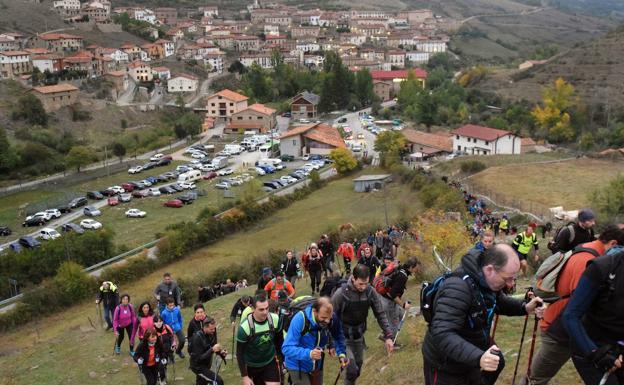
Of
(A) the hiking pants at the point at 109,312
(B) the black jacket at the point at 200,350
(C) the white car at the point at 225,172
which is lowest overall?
(C) the white car at the point at 225,172

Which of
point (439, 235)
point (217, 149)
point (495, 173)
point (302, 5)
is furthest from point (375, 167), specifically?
point (302, 5)

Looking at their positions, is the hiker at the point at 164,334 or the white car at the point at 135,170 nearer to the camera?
the hiker at the point at 164,334

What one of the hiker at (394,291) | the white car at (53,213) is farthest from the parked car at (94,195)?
the hiker at (394,291)

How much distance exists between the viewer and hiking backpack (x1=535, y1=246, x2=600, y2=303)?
14.9 ft

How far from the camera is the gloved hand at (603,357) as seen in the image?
12.5 ft

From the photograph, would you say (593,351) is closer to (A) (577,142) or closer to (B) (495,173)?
(B) (495,173)

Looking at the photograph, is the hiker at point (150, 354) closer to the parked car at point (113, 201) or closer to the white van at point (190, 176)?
the parked car at point (113, 201)

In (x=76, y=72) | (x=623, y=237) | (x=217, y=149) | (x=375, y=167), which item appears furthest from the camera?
(x=76, y=72)

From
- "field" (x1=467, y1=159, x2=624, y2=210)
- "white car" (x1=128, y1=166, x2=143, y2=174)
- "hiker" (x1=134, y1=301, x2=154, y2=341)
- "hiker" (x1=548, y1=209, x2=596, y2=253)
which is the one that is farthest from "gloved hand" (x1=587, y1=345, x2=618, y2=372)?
"white car" (x1=128, y1=166, x2=143, y2=174)

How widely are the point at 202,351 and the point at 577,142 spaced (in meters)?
66.1

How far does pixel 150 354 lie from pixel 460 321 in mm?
5414

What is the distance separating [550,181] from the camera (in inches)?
1517

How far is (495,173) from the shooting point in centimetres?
4103

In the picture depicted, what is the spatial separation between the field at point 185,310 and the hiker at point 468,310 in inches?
226
